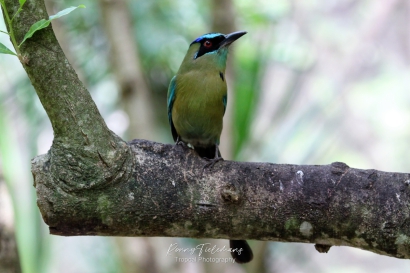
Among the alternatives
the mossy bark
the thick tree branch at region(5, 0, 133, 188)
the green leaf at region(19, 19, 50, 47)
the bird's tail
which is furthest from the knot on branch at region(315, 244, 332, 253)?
the bird's tail

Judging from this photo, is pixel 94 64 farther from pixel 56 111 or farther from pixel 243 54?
pixel 56 111

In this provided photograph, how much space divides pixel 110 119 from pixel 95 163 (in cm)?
383

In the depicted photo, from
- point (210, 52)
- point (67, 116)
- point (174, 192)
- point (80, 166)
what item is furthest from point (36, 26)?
point (210, 52)

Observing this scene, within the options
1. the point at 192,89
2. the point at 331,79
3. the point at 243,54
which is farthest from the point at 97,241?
the point at 331,79

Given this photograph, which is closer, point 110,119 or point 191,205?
point 191,205

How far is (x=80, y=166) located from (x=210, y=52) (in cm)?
181

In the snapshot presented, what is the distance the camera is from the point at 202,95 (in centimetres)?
346

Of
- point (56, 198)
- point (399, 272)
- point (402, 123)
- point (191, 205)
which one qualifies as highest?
point (56, 198)

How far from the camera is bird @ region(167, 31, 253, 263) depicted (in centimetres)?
345

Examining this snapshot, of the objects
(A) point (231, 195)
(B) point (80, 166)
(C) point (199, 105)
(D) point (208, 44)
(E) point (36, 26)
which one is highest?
(E) point (36, 26)

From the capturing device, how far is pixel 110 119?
231 inches

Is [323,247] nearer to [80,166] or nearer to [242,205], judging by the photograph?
[242,205]

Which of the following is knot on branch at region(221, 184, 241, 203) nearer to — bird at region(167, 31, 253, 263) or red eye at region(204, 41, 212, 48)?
bird at region(167, 31, 253, 263)

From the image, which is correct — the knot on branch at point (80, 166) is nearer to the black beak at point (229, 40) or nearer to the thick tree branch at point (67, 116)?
the thick tree branch at point (67, 116)
